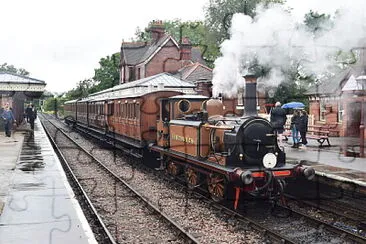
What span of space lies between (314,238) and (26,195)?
19.4 feet

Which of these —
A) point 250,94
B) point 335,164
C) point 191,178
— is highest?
point 250,94

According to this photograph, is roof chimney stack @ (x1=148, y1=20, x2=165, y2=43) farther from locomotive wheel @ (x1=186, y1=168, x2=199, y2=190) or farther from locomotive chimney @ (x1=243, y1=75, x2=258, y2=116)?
locomotive chimney @ (x1=243, y1=75, x2=258, y2=116)

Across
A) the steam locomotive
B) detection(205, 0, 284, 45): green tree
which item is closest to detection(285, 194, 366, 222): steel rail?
the steam locomotive

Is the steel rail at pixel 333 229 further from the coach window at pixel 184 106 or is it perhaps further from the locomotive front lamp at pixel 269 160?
the coach window at pixel 184 106

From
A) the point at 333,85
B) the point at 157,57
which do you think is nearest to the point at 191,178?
the point at 333,85

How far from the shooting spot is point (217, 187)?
935 centimetres

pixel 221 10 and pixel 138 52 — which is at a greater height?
pixel 138 52

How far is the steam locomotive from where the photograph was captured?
337 inches

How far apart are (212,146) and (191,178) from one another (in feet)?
5.15

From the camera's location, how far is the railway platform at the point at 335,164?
8756 millimetres

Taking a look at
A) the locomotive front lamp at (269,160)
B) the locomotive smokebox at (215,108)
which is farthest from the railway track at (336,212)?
the locomotive smokebox at (215,108)

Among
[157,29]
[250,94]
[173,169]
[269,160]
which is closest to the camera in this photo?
[250,94]

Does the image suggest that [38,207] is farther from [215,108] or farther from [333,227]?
[333,227]

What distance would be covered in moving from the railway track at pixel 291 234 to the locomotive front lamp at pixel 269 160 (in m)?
1.06
